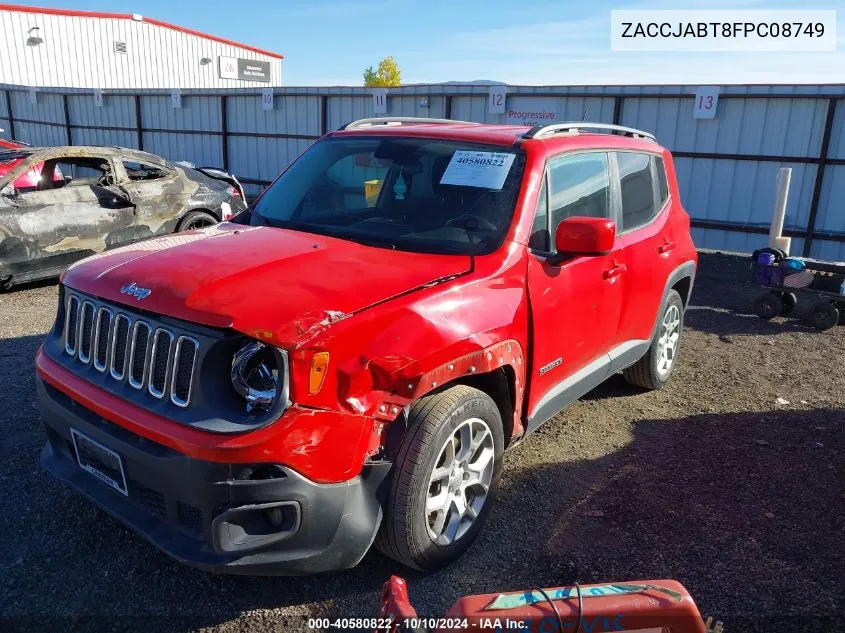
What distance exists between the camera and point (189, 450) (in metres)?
2.38

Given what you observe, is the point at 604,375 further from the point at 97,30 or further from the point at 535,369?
the point at 97,30

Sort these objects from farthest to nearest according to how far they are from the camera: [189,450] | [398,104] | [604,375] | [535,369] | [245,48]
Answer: [245,48] < [398,104] < [604,375] < [535,369] < [189,450]

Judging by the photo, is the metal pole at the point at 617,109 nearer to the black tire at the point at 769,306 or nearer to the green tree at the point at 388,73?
the black tire at the point at 769,306

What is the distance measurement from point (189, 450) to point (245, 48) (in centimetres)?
3976

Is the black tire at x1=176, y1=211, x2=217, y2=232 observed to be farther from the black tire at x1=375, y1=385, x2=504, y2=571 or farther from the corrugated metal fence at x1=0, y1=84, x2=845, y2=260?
the black tire at x1=375, y1=385, x2=504, y2=571

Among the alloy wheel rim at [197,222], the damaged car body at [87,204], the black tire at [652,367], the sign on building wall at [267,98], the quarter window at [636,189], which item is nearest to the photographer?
the quarter window at [636,189]

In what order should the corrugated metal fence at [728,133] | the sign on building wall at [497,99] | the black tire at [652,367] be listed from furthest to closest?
the sign on building wall at [497,99], the corrugated metal fence at [728,133], the black tire at [652,367]

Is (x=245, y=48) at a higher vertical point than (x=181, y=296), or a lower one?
higher

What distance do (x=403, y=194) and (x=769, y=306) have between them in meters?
5.71

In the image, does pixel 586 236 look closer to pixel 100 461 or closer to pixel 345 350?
pixel 345 350

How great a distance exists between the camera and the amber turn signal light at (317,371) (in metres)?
2.41

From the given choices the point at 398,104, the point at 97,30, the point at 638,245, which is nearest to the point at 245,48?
the point at 97,30

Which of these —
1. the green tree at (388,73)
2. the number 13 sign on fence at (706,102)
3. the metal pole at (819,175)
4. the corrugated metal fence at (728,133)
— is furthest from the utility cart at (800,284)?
the green tree at (388,73)

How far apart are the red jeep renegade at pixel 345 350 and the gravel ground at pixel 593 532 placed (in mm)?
378
